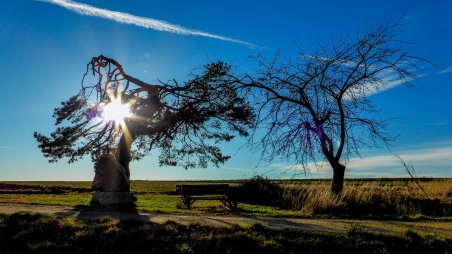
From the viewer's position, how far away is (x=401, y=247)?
31.2ft

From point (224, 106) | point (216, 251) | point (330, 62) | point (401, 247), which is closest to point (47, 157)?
point (224, 106)

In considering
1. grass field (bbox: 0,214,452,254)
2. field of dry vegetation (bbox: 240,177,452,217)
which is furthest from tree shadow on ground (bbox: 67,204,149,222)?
field of dry vegetation (bbox: 240,177,452,217)

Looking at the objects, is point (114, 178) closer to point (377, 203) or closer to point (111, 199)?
point (111, 199)

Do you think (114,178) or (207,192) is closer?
(114,178)

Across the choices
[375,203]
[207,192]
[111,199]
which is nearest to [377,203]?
[375,203]

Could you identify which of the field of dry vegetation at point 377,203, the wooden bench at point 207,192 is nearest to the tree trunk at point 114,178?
the wooden bench at point 207,192

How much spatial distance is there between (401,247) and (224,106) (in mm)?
13513

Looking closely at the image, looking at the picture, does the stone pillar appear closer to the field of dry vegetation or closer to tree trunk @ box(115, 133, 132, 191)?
tree trunk @ box(115, 133, 132, 191)

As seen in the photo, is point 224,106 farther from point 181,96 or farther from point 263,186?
point 263,186

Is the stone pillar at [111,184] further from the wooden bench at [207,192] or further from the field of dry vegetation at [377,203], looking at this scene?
the field of dry vegetation at [377,203]

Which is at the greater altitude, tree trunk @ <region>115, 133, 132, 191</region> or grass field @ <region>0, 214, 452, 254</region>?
tree trunk @ <region>115, 133, 132, 191</region>

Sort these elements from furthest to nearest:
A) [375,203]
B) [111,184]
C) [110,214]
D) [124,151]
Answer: [124,151], [111,184], [375,203], [110,214]

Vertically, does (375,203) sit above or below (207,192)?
below

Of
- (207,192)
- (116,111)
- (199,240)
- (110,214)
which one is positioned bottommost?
(199,240)
